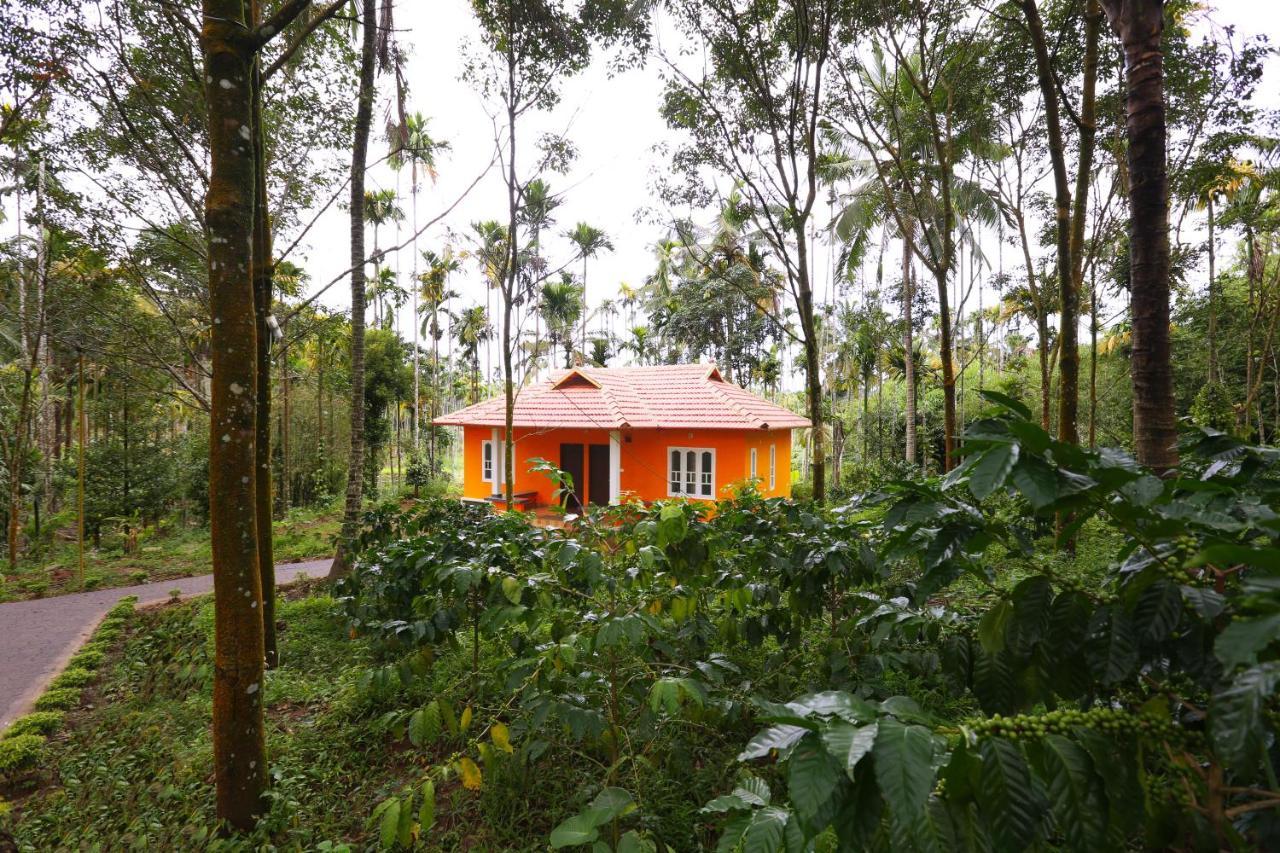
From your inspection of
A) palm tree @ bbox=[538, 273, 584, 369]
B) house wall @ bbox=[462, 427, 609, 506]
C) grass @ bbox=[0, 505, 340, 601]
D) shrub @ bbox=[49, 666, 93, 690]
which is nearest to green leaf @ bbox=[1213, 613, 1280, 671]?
shrub @ bbox=[49, 666, 93, 690]

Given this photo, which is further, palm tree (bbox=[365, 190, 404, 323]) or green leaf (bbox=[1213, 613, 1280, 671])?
palm tree (bbox=[365, 190, 404, 323])

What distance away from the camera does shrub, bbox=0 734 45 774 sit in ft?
13.5

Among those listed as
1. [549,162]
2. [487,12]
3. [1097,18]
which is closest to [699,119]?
[549,162]

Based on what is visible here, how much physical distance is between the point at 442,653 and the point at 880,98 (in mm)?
11119

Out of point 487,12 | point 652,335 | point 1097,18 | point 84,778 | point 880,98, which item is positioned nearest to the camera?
point 84,778

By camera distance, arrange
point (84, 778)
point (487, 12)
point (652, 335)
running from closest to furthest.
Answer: point (84, 778) < point (487, 12) < point (652, 335)

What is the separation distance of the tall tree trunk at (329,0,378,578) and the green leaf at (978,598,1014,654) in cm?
742

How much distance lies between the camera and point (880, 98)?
33.4 feet

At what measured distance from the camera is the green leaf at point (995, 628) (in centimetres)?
127

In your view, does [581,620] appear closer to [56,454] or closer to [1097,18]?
[1097,18]

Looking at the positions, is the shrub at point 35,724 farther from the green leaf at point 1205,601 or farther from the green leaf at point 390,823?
the green leaf at point 1205,601

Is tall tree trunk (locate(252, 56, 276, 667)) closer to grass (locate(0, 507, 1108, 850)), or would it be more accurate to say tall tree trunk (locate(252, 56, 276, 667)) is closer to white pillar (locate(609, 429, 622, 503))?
grass (locate(0, 507, 1108, 850))

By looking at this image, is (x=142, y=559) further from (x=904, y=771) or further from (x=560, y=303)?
(x=560, y=303)

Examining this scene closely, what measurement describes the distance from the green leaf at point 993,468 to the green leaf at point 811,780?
1.69 feet
